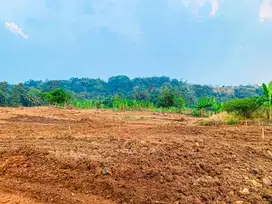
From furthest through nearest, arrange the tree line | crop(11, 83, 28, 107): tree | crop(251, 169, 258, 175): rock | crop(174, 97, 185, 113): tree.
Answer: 1. the tree line
2. crop(11, 83, 28, 107): tree
3. crop(174, 97, 185, 113): tree
4. crop(251, 169, 258, 175): rock

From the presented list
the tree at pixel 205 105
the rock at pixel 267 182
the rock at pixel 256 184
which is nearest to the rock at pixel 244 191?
the rock at pixel 256 184

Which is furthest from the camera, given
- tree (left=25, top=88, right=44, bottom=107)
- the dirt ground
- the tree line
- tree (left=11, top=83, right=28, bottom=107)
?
the tree line

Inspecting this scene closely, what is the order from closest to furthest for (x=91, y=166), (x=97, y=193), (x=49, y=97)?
(x=97, y=193), (x=91, y=166), (x=49, y=97)

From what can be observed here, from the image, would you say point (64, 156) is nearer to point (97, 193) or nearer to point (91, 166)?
point (91, 166)

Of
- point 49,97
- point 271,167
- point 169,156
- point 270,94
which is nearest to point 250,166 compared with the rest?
point 271,167

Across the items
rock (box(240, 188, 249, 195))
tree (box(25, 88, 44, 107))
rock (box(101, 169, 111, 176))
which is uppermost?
tree (box(25, 88, 44, 107))

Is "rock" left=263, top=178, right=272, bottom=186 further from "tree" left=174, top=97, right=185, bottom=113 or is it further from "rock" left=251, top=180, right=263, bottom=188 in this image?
"tree" left=174, top=97, right=185, bottom=113

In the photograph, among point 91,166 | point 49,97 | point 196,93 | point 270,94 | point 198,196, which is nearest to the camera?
point 198,196

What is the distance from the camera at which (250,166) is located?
7340mm

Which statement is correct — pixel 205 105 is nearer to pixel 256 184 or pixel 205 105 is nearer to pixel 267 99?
pixel 267 99

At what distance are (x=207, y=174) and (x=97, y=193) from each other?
2492mm

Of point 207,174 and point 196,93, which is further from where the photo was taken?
point 196,93

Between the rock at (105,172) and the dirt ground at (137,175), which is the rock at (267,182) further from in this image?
the rock at (105,172)

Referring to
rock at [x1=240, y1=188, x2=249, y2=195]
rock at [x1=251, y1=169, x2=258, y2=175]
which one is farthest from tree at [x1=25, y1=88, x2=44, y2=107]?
rock at [x1=240, y1=188, x2=249, y2=195]
